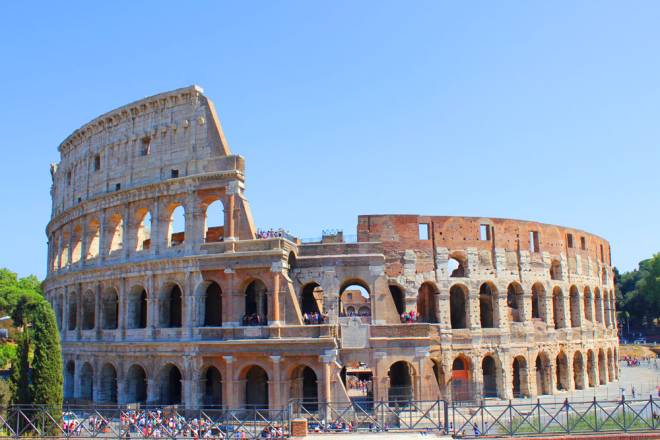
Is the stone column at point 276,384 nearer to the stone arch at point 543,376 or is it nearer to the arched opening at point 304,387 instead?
the arched opening at point 304,387

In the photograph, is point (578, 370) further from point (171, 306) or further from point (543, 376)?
point (171, 306)

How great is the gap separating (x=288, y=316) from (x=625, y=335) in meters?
66.9

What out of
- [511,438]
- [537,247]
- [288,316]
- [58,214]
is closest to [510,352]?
[537,247]

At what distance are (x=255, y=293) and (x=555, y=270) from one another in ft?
62.0

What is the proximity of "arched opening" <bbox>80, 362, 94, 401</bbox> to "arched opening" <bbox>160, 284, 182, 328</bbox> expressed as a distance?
6.01m

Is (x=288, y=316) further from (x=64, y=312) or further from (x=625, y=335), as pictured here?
(x=625, y=335)

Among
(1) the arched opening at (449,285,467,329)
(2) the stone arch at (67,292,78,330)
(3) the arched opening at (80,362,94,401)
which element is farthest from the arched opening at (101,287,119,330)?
(1) the arched opening at (449,285,467,329)

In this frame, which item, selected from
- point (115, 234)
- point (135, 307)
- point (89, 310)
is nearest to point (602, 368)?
point (135, 307)

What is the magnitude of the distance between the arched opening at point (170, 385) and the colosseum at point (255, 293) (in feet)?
0.34

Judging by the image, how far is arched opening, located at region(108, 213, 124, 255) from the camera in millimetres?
33688

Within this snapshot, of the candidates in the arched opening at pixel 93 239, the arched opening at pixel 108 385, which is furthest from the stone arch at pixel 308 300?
the arched opening at pixel 93 239

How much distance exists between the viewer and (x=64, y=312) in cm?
3641

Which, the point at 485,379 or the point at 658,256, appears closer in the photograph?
the point at 485,379

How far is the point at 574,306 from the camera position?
39.2 meters
